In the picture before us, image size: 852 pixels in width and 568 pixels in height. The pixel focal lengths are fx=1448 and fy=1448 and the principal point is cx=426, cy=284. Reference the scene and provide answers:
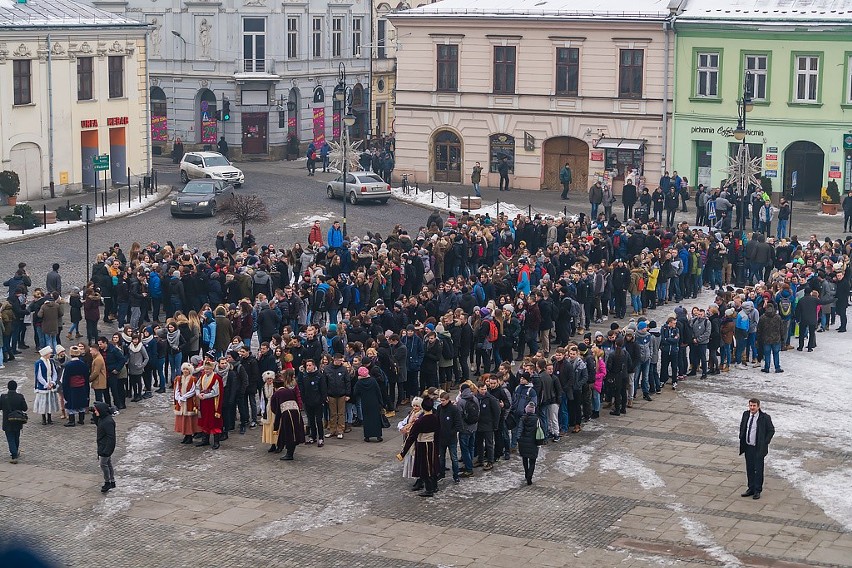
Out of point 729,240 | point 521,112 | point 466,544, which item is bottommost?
point 466,544

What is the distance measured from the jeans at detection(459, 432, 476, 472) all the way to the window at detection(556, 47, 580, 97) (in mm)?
36292

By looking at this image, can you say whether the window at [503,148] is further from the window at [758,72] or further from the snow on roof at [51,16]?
the snow on roof at [51,16]

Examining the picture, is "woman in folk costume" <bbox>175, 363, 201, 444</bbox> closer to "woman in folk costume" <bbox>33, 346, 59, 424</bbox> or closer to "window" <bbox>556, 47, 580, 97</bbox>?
"woman in folk costume" <bbox>33, 346, 59, 424</bbox>

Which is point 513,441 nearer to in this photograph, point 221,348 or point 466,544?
point 466,544

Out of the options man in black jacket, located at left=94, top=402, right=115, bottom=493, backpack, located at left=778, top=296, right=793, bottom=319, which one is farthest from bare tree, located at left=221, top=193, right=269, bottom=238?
man in black jacket, located at left=94, top=402, right=115, bottom=493

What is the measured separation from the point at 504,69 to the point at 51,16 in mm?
17358

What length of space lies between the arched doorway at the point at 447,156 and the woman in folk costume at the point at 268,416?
36179 mm

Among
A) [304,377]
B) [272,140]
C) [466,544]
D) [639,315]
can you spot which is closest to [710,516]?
[466,544]

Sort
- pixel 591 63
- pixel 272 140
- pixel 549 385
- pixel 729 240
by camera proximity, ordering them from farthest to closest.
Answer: pixel 272 140
pixel 591 63
pixel 729 240
pixel 549 385

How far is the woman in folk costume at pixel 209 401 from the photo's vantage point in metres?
22.9

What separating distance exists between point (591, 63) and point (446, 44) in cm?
598

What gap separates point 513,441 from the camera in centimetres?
2314

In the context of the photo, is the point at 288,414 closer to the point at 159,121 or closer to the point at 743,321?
the point at 743,321

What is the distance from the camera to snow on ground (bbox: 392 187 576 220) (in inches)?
2012
